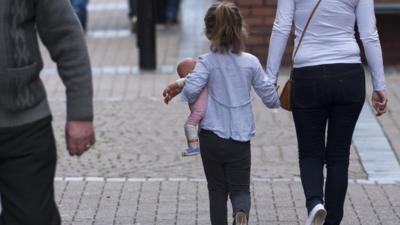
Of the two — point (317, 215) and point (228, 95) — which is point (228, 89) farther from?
point (317, 215)

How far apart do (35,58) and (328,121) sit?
2113mm

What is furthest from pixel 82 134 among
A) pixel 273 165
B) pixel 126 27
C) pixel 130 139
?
pixel 126 27

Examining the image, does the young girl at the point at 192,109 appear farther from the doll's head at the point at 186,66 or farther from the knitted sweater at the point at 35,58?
the knitted sweater at the point at 35,58

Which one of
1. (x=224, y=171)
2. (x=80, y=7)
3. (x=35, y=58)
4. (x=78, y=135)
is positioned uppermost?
(x=35, y=58)

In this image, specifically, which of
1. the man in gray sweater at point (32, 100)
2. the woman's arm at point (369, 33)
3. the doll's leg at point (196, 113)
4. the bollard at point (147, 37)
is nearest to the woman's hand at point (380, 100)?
the woman's arm at point (369, 33)

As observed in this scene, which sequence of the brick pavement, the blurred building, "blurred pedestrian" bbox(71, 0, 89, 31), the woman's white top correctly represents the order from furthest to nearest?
1. "blurred pedestrian" bbox(71, 0, 89, 31)
2. the blurred building
3. the brick pavement
4. the woman's white top

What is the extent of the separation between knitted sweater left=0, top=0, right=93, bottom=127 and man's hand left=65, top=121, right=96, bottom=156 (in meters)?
0.03

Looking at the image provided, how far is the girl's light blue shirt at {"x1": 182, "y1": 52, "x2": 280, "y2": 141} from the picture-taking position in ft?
17.2

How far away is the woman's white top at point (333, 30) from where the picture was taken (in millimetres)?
5258

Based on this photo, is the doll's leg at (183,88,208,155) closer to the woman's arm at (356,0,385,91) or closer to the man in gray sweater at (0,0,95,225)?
the woman's arm at (356,0,385,91)

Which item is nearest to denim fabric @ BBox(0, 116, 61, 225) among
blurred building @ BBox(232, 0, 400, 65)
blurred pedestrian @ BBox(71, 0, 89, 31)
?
blurred building @ BBox(232, 0, 400, 65)

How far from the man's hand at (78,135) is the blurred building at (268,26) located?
731 centimetres

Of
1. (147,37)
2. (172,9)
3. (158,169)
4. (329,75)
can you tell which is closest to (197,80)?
(329,75)

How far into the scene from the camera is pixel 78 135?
12.4ft
